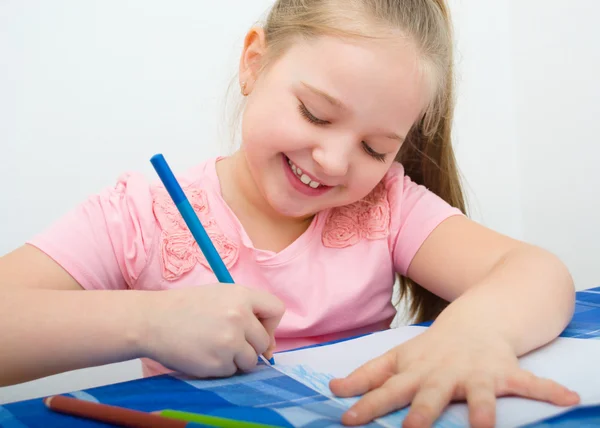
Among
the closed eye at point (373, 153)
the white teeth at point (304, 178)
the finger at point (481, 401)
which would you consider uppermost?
the closed eye at point (373, 153)

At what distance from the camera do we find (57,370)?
0.49m

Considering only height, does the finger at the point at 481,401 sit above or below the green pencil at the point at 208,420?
below

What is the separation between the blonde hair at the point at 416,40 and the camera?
644mm

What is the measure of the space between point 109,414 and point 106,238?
1.06 ft

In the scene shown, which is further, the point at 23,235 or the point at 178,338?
the point at 23,235

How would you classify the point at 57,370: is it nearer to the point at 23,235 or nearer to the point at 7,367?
the point at 7,367

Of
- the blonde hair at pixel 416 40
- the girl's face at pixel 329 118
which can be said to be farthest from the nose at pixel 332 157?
the blonde hair at pixel 416 40

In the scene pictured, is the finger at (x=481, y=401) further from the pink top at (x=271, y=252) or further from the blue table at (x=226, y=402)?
the pink top at (x=271, y=252)

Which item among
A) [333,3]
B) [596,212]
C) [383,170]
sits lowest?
[596,212]

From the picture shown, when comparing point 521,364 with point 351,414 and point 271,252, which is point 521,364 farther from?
point 271,252

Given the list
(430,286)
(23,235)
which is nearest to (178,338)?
(430,286)

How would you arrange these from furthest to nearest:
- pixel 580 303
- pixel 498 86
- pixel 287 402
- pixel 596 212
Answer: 1. pixel 498 86
2. pixel 596 212
3. pixel 580 303
4. pixel 287 402

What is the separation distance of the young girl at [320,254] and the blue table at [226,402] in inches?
0.6

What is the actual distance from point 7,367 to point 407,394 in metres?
0.29
